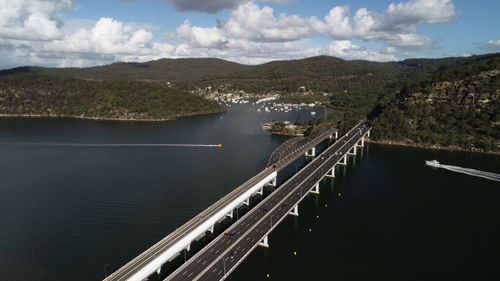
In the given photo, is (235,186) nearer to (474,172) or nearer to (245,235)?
(245,235)

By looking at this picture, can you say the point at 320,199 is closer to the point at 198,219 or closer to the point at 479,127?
the point at 198,219

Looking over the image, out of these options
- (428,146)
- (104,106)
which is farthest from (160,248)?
(104,106)

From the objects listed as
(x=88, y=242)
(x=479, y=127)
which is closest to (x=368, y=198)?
(x=88, y=242)

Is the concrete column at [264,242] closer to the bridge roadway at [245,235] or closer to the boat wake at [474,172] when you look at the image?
the bridge roadway at [245,235]

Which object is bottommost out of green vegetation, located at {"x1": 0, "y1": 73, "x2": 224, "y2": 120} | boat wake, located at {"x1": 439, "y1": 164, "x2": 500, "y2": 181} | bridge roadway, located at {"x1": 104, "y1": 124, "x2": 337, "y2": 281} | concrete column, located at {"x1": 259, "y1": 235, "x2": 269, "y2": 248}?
concrete column, located at {"x1": 259, "y1": 235, "x2": 269, "y2": 248}

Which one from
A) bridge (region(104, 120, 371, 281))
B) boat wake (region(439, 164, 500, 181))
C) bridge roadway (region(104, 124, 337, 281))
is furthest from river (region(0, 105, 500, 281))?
bridge roadway (region(104, 124, 337, 281))

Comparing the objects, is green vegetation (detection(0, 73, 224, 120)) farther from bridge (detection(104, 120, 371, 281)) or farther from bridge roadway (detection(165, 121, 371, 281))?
bridge roadway (detection(165, 121, 371, 281))

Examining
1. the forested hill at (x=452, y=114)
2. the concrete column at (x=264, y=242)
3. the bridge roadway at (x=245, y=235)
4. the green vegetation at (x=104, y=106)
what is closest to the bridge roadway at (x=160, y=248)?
the bridge roadway at (x=245, y=235)
